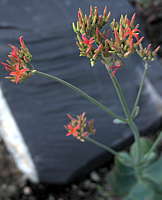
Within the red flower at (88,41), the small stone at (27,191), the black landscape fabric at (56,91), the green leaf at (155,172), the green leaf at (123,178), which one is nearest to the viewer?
the red flower at (88,41)

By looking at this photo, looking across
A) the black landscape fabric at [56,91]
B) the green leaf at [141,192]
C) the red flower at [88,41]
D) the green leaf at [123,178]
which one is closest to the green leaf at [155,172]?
the green leaf at [141,192]

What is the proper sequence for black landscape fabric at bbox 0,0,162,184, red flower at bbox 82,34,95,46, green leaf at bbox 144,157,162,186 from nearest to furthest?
red flower at bbox 82,34,95,46, green leaf at bbox 144,157,162,186, black landscape fabric at bbox 0,0,162,184

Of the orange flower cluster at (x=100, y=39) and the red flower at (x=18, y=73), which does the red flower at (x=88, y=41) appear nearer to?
the orange flower cluster at (x=100, y=39)

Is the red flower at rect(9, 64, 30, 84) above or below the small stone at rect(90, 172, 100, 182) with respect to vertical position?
above

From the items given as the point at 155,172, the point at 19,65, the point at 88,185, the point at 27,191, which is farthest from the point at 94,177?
the point at 19,65

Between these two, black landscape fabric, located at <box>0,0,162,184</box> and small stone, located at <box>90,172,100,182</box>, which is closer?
black landscape fabric, located at <box>0,0,162,184</box>

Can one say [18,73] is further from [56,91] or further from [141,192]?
[56,91]

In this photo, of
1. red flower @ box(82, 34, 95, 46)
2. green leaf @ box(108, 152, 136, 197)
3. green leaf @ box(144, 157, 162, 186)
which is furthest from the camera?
green leaf @ box(108, 152, 136, 197)

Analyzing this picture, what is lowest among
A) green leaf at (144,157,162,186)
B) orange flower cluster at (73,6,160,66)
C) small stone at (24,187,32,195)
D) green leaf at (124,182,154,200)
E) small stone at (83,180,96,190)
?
green leaf at (124,182,154,200)

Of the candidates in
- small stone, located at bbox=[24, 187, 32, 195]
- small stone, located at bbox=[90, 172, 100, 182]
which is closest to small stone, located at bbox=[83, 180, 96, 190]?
small stone, located at bbox=[90, 172, 100, 182]

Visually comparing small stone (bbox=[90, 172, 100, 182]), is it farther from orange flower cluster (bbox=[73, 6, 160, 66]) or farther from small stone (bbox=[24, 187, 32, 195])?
orange flower cluster (bbox=[73, 6, 160, 66])
